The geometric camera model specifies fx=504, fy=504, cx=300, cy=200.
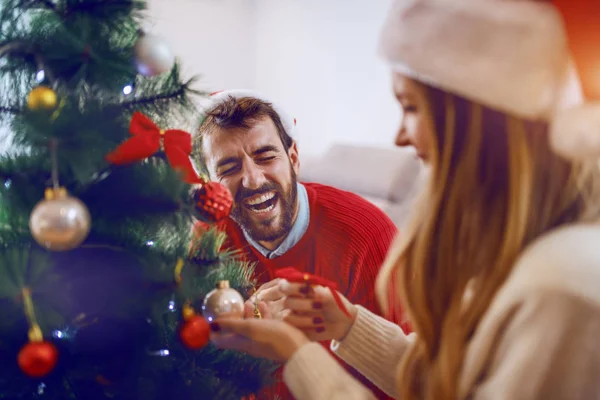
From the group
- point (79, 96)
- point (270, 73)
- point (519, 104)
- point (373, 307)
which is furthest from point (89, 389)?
point (270, 73)

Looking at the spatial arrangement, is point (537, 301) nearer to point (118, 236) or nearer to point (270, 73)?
point (118, 236)

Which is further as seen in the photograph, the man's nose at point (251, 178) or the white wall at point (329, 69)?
the white wall at point (329, 69)

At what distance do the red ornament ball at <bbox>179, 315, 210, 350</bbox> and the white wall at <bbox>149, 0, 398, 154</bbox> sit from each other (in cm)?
123

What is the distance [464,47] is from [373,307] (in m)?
0.53

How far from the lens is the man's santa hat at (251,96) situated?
0.87 metres

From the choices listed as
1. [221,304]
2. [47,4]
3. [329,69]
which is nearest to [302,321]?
[221,304]

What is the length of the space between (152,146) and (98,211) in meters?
0.10

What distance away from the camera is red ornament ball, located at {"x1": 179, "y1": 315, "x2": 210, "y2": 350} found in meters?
0.61

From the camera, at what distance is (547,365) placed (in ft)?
1.43

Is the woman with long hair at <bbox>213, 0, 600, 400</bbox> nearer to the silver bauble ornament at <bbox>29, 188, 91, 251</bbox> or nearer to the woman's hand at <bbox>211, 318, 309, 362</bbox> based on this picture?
the woman's hand at <bbox>211, 318, 309, 362</bbox>

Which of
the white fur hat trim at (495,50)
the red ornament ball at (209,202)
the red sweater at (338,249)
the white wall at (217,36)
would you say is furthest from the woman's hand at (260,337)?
the white wall at (217,36)

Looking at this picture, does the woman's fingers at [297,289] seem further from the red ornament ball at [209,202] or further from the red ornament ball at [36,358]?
the red ornament ball at [36,358]

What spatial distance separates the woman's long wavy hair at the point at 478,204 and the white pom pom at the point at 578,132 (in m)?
0.04

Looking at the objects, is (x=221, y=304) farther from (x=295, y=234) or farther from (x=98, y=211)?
(x=295, y=234)
